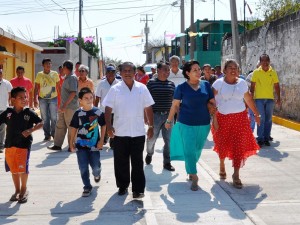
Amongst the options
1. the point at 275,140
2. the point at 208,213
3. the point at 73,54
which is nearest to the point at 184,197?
the point at 208,213

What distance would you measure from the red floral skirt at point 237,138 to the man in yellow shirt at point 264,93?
10.4ft

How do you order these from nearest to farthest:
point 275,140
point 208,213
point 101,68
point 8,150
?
point 208,213 < point 8,150 < point 275,140 < point 101,68

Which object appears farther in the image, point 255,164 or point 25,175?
point 255,164

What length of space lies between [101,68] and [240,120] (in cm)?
5429

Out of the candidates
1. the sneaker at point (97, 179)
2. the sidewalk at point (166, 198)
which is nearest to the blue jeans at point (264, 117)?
the sidewalk at point (166, 198)

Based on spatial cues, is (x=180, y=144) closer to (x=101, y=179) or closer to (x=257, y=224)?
(x=101, y=179)

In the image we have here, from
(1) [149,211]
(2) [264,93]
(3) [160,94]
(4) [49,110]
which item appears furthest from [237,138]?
(4) [49,110]

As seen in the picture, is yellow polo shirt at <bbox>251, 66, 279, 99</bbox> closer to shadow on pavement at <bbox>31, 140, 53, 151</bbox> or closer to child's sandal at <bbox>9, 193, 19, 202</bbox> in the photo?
shadow on pavement at <bbox>31, 140, 53, 151</bbox>

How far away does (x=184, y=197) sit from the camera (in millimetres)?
6305

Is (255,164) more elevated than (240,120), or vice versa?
(240,120)

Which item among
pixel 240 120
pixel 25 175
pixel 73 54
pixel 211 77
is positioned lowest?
pixel 25 175

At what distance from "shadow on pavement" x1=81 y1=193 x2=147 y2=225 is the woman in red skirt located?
A: 159 centimetres

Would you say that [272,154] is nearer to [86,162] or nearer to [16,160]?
[86,162]

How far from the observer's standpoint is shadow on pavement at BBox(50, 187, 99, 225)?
548 cm
